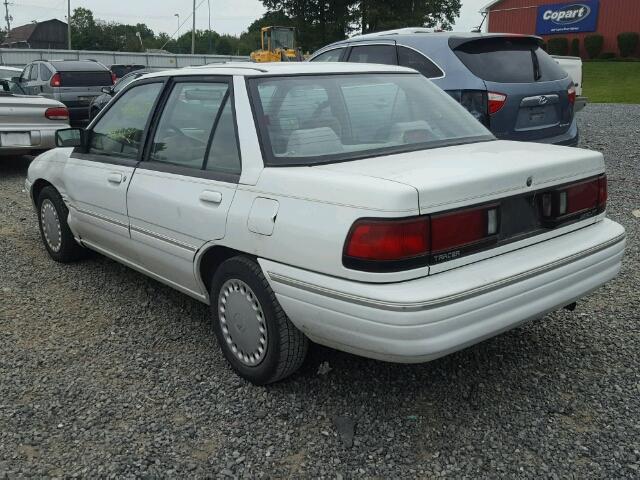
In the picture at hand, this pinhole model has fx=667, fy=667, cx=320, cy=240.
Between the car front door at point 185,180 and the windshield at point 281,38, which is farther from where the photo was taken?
the windshield at point 281,38

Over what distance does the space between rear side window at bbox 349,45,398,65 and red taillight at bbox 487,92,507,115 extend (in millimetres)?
1402

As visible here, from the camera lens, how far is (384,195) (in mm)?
2617

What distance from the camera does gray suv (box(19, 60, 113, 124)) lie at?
14734 millimetres

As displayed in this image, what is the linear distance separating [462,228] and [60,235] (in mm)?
3603

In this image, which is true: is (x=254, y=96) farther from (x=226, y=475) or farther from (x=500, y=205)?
(x=226, y=475)

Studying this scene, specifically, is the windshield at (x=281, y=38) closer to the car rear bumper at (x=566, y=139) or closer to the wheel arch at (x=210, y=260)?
the car rear bumper at (x=566, y=139)

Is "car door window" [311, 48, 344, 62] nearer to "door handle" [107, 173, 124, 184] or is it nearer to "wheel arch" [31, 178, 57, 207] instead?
"wheel arch" [31, 178, 57, 207]

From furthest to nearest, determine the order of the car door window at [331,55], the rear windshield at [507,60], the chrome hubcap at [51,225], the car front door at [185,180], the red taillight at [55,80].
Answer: the red taillight at [55,80] < the car door window at [331,55] < the rear windshield at [507,60] < the chrome hubcap at [51,225] < the car front door at [185,180]

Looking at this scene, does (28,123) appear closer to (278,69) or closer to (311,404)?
(278,69)

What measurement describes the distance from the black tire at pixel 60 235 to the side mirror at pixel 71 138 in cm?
54

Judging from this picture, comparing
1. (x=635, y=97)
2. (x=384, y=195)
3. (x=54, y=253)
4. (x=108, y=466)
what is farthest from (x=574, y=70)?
(x=635, y=97)

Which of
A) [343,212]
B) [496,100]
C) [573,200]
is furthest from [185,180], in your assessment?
[496,100]

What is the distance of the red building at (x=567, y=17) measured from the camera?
132 feet

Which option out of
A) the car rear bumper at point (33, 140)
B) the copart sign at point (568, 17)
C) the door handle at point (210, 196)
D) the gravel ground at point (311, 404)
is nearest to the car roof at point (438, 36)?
the gravel ground at point (311, 404)
